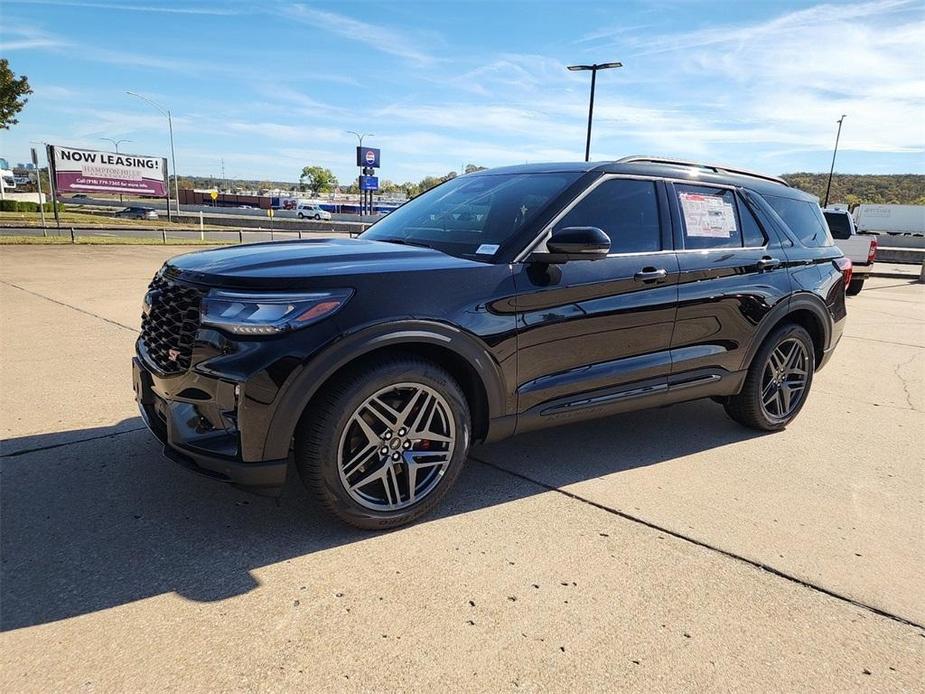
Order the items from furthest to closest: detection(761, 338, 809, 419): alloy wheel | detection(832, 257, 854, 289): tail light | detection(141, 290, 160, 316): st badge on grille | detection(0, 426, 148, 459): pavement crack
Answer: detection(832, 257, 854, 289): tail light < detection(761, 338, 809, 419): alloy wheel < detection(0, 426, 148, 459): pavement crack < detection(141, 290, 160, 316): st badge on grille

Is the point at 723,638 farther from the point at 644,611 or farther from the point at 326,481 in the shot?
the point at 326,481

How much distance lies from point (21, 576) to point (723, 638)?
270 centimetres

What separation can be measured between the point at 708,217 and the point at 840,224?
1296 cm

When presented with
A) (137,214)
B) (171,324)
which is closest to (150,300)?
(171,324)

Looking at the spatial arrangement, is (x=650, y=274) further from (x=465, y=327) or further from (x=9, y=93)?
(x=9, y=93)

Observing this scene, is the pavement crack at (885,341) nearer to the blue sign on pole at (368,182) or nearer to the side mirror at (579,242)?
the side mirror at (579,242)

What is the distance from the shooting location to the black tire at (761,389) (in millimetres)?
4426

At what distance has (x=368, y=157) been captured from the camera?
79125 millimetres

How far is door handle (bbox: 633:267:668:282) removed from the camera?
12.0 feet

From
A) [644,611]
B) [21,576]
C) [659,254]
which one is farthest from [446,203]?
[21,576]

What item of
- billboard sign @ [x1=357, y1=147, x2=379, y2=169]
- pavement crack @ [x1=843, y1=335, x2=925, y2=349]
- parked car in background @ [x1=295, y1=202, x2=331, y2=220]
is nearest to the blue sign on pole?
billboard sign @ [x1=357, y1=147, x2=379, y2=169]

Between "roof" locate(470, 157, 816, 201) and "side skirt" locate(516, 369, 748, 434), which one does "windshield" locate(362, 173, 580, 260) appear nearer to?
"roof" locate(470, 157, 816, 201)

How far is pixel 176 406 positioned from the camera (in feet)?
9.20

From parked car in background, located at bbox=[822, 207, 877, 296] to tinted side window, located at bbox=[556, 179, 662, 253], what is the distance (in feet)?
41.7
